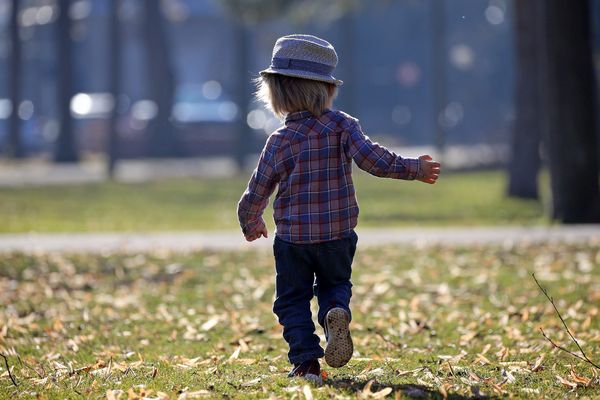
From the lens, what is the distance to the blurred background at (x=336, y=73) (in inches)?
574

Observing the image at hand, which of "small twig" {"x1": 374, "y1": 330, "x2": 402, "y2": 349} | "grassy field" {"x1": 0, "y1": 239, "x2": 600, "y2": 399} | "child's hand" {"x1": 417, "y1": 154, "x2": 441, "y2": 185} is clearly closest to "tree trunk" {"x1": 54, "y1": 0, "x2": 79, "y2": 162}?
"grassy field" {"x1": 0, "y1": 239, "x2": 600, "y2": 399}

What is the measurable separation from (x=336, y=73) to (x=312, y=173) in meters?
47.4

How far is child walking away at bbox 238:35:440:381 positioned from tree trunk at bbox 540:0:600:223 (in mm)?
9003

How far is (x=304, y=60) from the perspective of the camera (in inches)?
222

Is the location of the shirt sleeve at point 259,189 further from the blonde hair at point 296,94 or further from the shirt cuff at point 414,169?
the shirt cuff at point 414,169

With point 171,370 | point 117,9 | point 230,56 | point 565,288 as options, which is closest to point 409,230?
point 565,288

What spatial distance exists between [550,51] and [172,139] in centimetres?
2739

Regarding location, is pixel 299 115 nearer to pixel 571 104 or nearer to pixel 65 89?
pixel 571 104

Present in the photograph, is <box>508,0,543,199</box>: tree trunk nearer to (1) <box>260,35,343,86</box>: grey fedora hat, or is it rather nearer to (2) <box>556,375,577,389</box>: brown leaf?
(2) <box>556,375,577,389</box>: brown leaf

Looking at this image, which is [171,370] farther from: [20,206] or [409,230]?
[20,206]

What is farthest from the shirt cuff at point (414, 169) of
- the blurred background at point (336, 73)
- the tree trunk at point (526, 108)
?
the tree trunk at point (526, 108)

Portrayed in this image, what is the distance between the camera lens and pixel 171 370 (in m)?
6.23

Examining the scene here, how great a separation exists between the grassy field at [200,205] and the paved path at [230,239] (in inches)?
55.6

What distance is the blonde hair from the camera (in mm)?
5676
